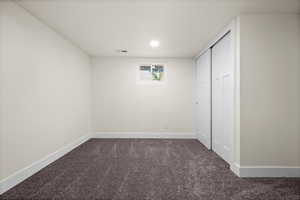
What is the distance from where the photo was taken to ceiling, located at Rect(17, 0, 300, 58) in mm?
2068

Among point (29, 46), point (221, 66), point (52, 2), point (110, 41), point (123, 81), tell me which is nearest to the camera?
point (52, 2)

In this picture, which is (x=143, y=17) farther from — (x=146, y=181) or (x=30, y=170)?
(x=30, y=170)

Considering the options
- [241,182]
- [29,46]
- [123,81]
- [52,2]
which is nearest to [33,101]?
[29,46]

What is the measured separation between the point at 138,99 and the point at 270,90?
3.13 metres

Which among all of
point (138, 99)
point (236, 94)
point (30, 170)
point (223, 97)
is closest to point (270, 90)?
point (236, 94)

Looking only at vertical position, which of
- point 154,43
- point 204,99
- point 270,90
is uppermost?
point 154,43

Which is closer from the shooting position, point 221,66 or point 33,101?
point 33,101

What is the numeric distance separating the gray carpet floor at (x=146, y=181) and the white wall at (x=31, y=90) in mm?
403

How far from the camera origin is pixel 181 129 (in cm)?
466

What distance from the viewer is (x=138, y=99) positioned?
4.65 m

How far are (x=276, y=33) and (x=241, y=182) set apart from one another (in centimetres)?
217

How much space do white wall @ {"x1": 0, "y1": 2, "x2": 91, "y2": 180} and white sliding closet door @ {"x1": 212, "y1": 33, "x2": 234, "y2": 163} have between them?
3.01 m

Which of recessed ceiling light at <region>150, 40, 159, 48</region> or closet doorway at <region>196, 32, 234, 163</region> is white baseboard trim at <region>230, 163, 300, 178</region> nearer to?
closet doorway at <region>196, 32, 234, 163</region>

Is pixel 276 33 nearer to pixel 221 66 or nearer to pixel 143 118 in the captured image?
pixel 221 66
